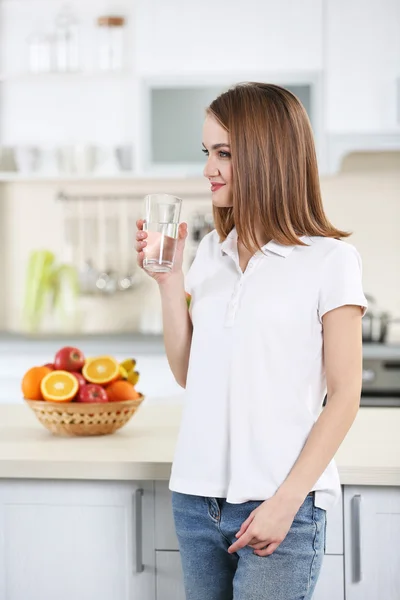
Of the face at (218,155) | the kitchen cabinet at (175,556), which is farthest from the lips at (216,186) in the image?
the kitchen cabinet at (175,556)

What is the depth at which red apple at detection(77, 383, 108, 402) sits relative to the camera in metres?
1.64

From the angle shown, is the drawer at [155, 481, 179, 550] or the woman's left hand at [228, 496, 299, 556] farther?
the drawer at [155, 481, 179, 550]

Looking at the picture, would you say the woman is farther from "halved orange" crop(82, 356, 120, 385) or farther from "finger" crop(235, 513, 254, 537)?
"halved orange" crop(82, 356, 120, 385)

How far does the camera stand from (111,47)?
3842 millimetres

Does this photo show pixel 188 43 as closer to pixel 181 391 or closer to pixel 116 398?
pixel 181 391

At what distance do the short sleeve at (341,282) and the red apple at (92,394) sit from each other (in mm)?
620

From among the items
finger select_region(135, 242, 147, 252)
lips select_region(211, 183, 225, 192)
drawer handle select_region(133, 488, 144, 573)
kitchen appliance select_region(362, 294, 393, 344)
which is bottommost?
drawer handle select_region(133, 488, 144, 573)

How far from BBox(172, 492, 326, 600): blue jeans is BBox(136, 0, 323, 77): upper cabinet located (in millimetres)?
2817

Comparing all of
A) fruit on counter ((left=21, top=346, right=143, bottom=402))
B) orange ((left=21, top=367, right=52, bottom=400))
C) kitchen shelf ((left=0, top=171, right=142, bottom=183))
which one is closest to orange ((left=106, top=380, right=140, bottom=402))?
fruit on counter ((left=21, top=346, right=143, bottom=402))

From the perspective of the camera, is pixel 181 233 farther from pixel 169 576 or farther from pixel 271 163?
pixel 169 576

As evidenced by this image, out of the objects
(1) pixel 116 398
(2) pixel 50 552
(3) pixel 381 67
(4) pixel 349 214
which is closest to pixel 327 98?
(3) pixel 381 67

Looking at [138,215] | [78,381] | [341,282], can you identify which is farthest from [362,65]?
[341,282]

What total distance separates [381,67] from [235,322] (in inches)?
109

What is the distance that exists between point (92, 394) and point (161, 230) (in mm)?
472
